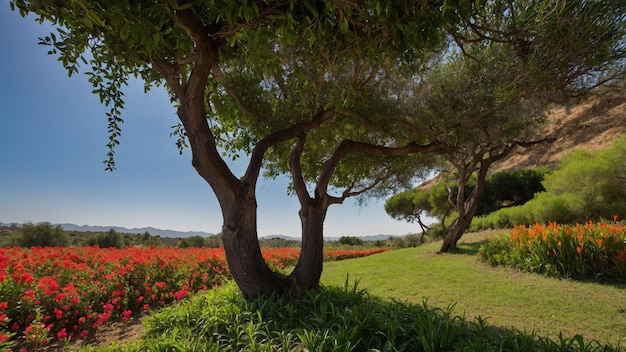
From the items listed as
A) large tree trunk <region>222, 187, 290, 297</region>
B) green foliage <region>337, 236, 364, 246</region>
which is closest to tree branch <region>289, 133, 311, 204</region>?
large tree trunk <region>222, 187, 290, 297</region>

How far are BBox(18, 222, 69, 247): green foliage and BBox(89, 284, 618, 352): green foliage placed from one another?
44.3 ft

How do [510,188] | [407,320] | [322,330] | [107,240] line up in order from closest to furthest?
[322,330]
[407,320]
[107,240]
[510,188]

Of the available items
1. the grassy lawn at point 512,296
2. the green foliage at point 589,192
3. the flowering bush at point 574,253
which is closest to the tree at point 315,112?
the grassy lawn at point 512,296

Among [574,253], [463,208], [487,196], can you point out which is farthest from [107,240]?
[487,196]

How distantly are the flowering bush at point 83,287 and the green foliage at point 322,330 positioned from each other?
4.90 feet

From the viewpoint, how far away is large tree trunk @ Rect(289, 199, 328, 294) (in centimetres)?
510

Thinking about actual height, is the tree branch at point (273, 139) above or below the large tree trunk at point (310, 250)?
above

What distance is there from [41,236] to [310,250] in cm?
1488

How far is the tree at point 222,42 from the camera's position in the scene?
266 centimetres

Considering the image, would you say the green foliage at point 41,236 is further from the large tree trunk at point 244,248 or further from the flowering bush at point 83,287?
the large tree trunk at point 244,248

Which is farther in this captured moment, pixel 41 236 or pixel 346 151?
pixel 41 236

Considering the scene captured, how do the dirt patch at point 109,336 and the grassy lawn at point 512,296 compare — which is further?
the dirt patch at point 109,336

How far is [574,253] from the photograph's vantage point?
7.00 meters

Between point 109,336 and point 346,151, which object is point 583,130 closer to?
point 346,151
